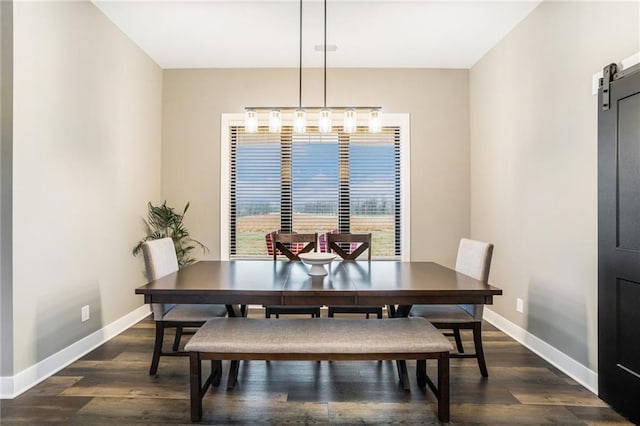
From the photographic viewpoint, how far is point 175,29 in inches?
130

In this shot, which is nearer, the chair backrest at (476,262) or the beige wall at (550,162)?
the beige wall at (550,162)

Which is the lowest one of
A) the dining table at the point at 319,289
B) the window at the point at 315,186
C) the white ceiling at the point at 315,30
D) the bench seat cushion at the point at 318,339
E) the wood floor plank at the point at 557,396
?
the wood floor plank at the point at 557,396

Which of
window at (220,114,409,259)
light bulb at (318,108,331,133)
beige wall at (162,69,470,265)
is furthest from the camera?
A: window at (220,114,409,259)

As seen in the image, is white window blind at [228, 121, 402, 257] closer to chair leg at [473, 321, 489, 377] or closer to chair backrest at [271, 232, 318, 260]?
chair backrest at [271, 232, 318, 260]

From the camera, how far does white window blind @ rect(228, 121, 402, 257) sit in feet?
14.2

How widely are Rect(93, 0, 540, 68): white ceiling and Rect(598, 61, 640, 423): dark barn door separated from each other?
1.35 meters

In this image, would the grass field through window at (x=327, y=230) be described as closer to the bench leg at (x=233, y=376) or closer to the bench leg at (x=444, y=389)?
the bench leg at (x=233, y=376)

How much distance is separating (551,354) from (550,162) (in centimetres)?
146

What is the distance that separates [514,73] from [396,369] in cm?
277

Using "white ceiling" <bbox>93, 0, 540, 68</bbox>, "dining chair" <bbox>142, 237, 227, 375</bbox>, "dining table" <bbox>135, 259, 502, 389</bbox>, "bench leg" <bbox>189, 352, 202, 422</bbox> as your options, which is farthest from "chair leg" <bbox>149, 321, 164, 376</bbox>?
"white ceiling" <bbox>93, 0, 540, 68</bbox>

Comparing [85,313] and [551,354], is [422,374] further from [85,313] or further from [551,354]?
[85,313]

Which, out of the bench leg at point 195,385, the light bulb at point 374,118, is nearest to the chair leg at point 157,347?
the bench leg at point 195,385

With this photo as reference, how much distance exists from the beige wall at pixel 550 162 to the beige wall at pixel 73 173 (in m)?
3.62

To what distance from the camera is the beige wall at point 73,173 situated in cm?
229
